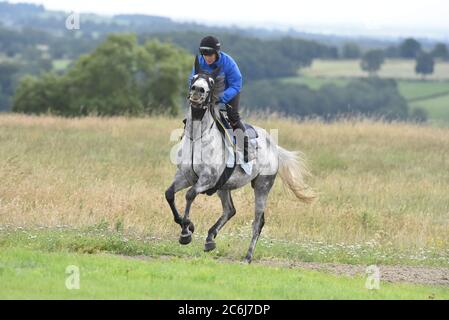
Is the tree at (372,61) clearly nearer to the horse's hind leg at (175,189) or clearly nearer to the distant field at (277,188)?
the distant field at (277,188)

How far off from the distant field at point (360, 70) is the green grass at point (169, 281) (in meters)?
93.5

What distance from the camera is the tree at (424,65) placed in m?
105

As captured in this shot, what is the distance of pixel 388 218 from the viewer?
60.5ft

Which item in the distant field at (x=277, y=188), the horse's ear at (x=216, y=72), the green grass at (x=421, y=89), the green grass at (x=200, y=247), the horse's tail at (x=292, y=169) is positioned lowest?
the green grass at (x=421, y=89)

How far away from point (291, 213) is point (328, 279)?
6455 millimetres

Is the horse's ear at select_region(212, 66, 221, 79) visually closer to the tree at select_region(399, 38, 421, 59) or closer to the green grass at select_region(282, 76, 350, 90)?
the green grass at select_region(282, 76, 350, 90)

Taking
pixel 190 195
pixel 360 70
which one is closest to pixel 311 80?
pixel 360 70

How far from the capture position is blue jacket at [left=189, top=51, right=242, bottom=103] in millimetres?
12648

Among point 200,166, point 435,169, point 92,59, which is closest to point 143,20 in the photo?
point 92,59

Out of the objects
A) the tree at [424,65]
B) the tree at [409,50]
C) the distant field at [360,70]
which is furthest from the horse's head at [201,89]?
the tree at [409,50]

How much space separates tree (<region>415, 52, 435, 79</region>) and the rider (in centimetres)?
9464

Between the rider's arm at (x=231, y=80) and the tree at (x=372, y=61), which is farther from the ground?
the rider's arm at (x=231, y=80)

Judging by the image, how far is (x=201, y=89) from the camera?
1202 centimetres
